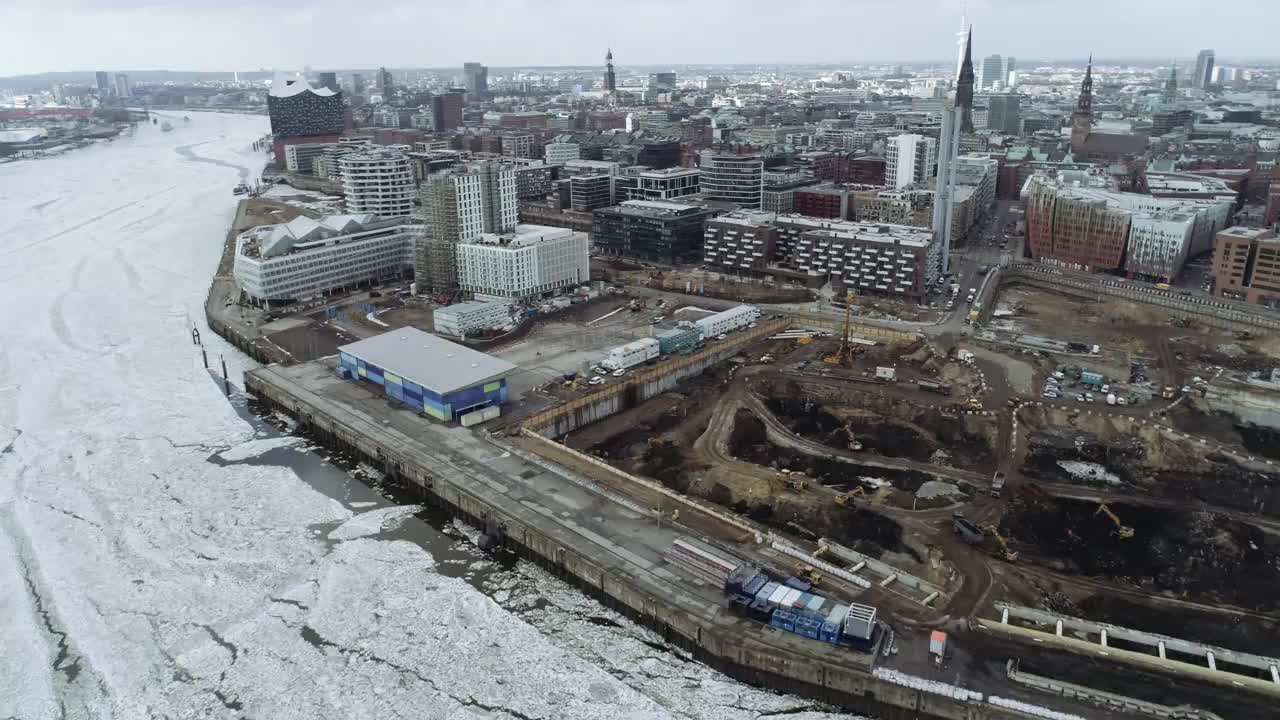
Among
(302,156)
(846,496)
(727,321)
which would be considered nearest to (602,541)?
(846,496)

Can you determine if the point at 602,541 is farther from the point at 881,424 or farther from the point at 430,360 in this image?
the point at 881,424

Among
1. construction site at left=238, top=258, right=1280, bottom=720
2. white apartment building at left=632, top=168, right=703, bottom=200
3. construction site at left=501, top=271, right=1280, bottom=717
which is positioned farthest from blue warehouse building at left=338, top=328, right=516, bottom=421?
white apartment building at left=632, top=168, right=703, bottom=200

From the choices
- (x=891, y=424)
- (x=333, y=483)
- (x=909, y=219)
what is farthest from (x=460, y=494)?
(x=909, y=219)

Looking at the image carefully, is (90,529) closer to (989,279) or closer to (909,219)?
(989,279)

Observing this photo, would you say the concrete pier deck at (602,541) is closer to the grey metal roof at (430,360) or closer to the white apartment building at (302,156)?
the grey metal roof at (430,360)

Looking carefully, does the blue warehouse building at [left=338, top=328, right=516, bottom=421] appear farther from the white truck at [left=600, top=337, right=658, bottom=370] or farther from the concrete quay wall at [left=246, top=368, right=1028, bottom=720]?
the white truck at [left=600, top=337, right=658, bottom=370]

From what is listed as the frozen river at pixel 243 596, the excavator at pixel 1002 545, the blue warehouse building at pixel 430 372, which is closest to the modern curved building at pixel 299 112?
the frozen river at pixel 243 596
